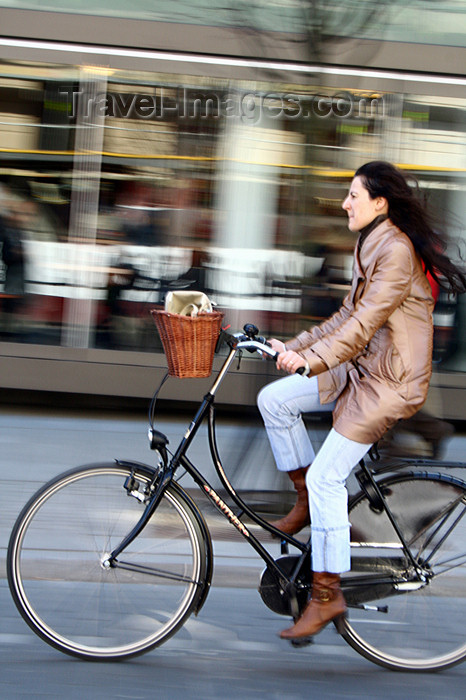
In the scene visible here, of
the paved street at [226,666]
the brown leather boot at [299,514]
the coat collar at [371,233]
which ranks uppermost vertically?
the coat collar at [371,233]

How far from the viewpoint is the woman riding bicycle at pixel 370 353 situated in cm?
306

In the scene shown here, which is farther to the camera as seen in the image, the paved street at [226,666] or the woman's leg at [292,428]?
the woman's leg at [292,428]

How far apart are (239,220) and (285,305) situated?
3.18 ft

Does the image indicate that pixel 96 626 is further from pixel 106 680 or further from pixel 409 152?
pixel 409 152

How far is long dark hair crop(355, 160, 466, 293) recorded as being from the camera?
3141 mm

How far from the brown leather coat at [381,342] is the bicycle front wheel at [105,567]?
2.34 feet

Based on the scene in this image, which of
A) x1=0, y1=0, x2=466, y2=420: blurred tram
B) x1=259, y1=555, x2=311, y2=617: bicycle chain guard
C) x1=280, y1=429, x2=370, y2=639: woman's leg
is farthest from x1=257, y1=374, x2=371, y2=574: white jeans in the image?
x1=0, y1=0, x2=466, y2=420: blurred tram

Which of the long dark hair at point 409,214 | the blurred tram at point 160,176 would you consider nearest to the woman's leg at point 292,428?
the long dark hair at point 409,214

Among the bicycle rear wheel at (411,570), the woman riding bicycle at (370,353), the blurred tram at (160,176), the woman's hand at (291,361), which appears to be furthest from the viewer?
the blurred tram at (160,176)

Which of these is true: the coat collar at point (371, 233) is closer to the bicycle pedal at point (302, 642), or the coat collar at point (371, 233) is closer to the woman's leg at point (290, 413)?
the woman's leg at point (290, 413)

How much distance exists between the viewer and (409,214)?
125 inches

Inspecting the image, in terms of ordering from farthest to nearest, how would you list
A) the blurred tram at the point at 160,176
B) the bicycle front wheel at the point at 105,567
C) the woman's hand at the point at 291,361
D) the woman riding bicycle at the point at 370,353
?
the blurred tram at the point at 160,176 → the bicycle front wheel at the point at 105,567 → the woman riding bicycle at the point at 370,353 → the woman's hand at the point at 291,361

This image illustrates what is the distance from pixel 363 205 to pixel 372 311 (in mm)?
435

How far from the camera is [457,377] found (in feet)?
28.7
